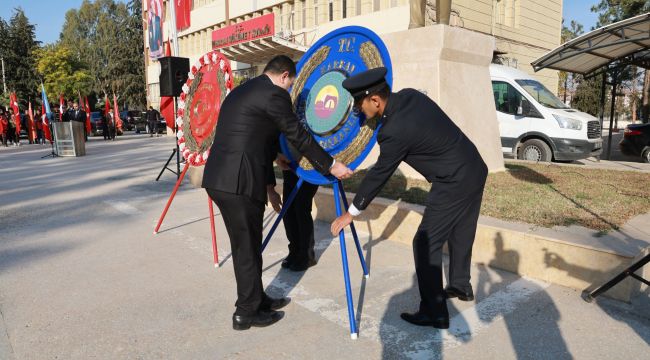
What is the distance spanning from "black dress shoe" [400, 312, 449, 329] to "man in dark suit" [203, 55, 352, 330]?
98 cm

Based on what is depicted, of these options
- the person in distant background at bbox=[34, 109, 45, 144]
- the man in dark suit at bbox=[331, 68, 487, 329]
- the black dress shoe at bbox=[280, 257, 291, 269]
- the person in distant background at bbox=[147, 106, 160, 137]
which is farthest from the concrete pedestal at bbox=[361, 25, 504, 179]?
the person in distant background at bbox=[147, 106, 160, 137]

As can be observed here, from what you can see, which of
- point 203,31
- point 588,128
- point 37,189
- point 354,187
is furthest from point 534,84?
point 203,31

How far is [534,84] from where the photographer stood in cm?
1132

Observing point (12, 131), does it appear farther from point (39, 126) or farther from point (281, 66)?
point (281, 66)

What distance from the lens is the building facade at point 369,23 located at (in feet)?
79.8

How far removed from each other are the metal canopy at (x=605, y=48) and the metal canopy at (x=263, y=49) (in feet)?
55.3

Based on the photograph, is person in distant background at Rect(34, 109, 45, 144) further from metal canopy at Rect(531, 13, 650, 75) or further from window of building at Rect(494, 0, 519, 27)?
window of building at Rect(494, 0, 519, 27)

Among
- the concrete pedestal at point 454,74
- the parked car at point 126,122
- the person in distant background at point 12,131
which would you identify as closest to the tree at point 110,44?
the parked car at point 126,122

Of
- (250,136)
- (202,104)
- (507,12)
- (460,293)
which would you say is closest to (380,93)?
(250,136)

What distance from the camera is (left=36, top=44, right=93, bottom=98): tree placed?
49.3 metres

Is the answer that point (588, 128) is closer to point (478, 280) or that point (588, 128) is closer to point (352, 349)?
point (478, 280)

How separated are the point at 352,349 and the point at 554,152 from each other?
30.2 feet

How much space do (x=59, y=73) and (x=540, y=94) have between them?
173 ft

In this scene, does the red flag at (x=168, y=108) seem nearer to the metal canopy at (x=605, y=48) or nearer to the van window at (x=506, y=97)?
the van window at (x=506, y=97)
